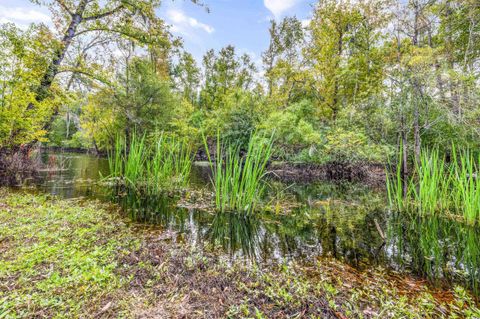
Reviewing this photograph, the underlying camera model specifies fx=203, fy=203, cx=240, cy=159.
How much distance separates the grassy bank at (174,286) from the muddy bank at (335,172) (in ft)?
18.5

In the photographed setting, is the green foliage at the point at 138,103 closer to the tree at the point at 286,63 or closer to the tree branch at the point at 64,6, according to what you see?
the tree branch at the point at 64,6

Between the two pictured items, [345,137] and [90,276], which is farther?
[345,137]

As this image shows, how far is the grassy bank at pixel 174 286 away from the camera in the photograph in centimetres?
117

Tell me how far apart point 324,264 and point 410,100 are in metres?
6.20

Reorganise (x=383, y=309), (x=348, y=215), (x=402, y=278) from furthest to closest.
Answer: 1. (x=348, y=215)
2. (x=402, y=278)
3. (x=383, y=309)

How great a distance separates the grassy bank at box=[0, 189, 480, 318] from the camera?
1.17m

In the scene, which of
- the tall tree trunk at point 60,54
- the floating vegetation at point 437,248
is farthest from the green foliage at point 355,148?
the tall tree trunk at point 60,54

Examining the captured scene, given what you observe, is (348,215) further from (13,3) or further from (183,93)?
(183,93)

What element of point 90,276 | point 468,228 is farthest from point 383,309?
point 468,228

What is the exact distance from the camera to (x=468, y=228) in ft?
8.72

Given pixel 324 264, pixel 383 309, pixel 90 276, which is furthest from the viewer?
pixel 324 264

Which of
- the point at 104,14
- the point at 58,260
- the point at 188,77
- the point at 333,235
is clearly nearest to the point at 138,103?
the point at 104,14

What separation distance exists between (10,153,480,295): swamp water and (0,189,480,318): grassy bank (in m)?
0.25

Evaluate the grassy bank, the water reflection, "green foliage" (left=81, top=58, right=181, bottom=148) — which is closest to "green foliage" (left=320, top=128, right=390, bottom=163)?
the water reflection
